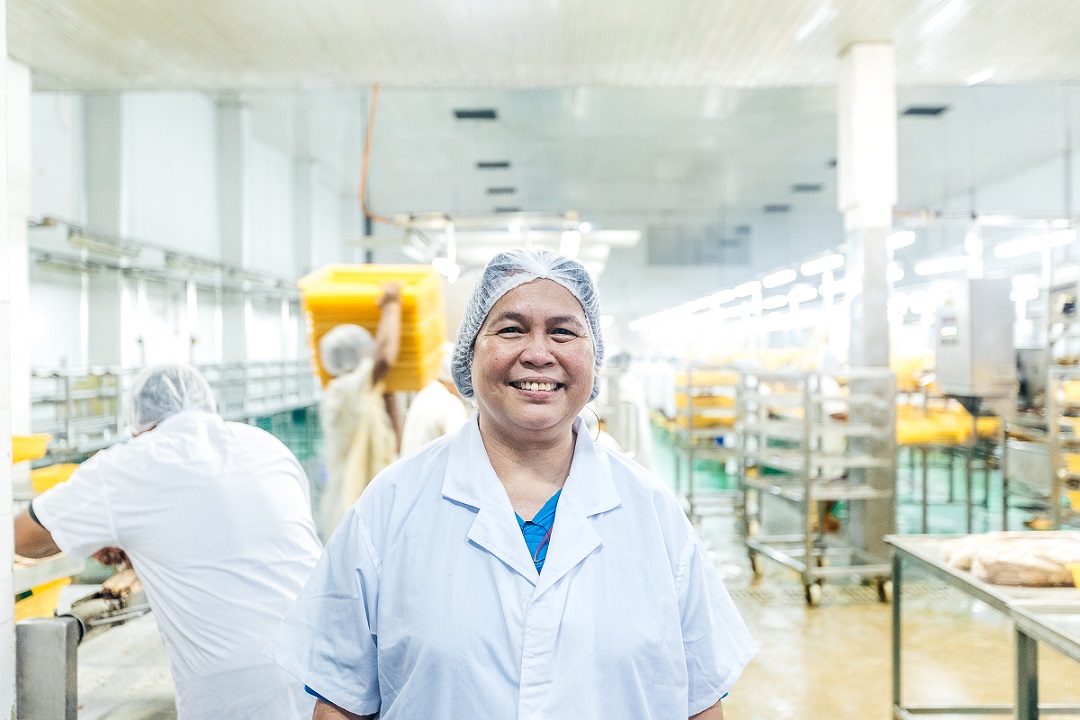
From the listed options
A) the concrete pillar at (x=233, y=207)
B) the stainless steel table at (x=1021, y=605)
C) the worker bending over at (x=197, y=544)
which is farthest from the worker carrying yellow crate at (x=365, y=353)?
the concrete pillar at (x=233, y=207)

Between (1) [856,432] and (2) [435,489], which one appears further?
(1) [856,432]

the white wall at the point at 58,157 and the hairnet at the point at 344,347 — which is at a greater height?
the white wall at the point at 58,157

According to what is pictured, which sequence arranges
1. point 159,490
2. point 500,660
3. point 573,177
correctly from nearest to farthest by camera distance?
1. point 500,660
2. point 159,490
3. point 573,177

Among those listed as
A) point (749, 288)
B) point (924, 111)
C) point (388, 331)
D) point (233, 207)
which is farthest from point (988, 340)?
point (233, 207)

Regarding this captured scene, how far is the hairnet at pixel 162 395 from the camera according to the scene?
2090 millimetres

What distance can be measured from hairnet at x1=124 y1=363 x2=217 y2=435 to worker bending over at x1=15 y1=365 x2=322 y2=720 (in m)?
0.17

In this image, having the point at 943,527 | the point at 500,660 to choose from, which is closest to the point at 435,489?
the point at 500,660

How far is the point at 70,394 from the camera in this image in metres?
5.14

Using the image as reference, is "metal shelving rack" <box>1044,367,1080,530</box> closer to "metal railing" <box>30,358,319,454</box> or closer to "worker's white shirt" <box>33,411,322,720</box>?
"worker's white shirt" <box>33,411,322,720</box>

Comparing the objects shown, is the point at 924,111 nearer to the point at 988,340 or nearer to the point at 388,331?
the point at 988,340

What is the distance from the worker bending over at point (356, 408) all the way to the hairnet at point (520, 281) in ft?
4.77

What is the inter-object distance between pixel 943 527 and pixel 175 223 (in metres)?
8.26

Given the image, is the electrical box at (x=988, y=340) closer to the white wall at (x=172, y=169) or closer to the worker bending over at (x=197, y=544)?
the worker bending over at (x=197, y=544)

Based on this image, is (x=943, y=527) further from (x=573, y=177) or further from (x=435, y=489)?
(x=573, y=177)
